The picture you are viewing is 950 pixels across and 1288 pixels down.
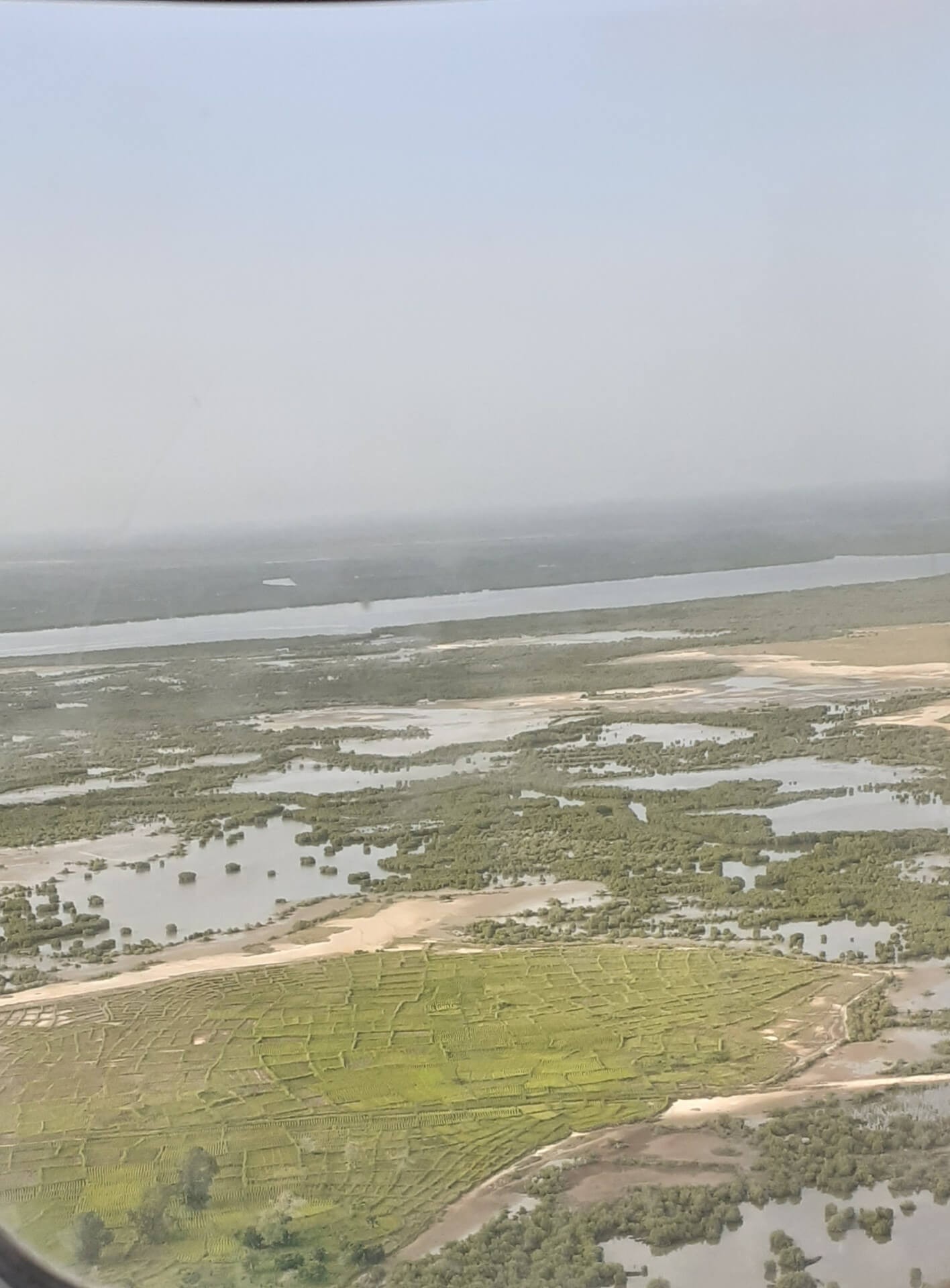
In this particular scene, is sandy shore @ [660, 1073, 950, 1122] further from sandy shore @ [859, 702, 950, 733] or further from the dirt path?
sandy shore @ [859, 702, 950, 733]

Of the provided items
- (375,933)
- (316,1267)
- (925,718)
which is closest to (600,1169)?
(316,1267)

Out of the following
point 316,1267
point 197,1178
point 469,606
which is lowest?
point 316,1267

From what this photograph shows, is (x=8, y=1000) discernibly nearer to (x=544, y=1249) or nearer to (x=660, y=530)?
(x=544, y=1249)

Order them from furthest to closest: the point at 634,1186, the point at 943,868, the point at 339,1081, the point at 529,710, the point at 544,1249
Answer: the point at 529,710 → the point at 943,868 → the point at 339,1081 → the point at 634,1186 → the point at 544,1249

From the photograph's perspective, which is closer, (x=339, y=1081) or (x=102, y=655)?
(x=339, y=1081)

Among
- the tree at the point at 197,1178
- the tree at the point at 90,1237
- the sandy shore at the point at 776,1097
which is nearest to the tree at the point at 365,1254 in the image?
the tree at the point at 197,1178

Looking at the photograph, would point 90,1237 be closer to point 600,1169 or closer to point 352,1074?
point 352,1074

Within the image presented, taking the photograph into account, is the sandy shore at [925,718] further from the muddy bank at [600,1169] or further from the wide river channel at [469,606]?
the muddy bank at [600,1169]

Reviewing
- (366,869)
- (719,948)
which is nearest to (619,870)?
(719,948)
